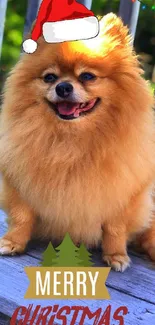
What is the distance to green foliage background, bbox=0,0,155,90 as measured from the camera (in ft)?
4.32

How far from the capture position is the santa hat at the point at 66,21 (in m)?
0.97

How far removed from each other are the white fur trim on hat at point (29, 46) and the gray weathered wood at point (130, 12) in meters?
0.32

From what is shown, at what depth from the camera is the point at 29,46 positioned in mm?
1066

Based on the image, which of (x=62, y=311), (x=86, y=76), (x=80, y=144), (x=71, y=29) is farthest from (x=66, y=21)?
(x=62, y=311)

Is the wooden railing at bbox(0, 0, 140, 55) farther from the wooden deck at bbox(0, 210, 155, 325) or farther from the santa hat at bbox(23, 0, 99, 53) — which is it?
the wooden deck at bbox(0, 210, 155, 325)

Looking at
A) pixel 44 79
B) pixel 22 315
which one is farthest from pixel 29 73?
pixel 22 315

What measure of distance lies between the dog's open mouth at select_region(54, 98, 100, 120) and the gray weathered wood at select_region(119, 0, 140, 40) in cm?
32

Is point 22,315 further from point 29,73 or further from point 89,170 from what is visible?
point 29,73

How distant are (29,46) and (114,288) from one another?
2.00ft

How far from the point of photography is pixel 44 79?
1067 mm

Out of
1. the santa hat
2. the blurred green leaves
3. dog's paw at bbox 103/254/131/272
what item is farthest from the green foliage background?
dog's paw at bbox 103/254/131/272

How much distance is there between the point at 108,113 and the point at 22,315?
19.5 inches

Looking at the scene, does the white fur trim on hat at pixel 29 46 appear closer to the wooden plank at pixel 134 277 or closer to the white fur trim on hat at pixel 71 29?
the white fur trim on hat at pixel 71 29

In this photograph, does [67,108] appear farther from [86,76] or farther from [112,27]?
[112,27]
